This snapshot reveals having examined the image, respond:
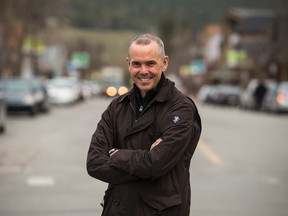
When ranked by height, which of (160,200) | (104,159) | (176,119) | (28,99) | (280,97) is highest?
(176,119)

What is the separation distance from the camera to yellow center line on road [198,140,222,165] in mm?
15471

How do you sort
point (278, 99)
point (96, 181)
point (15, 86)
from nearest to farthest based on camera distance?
point (96, 181) → point (15, 86) → point (278, 99)

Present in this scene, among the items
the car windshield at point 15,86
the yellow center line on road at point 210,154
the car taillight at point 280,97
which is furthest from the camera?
the car taillight at point 280,97

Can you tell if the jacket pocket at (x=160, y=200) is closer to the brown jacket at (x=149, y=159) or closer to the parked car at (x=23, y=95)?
the brown jacket at (x=149, y=159)

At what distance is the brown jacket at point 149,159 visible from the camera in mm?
4270

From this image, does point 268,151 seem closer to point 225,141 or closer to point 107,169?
point 225,141

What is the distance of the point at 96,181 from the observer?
12305 millimetres

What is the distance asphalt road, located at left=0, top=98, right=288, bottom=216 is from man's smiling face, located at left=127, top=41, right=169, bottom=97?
5264 millimetres

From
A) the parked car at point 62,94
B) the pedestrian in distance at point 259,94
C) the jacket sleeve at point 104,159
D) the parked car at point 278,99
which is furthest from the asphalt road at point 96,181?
the parked car at point 62,94

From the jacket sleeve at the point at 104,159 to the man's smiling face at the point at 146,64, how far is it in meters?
0.30

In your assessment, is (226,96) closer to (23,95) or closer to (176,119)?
(23,95)

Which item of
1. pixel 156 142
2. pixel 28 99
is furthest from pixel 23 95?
pixel 156 142

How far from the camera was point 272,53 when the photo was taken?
6334cm

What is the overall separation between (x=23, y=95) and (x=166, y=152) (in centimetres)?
2879
